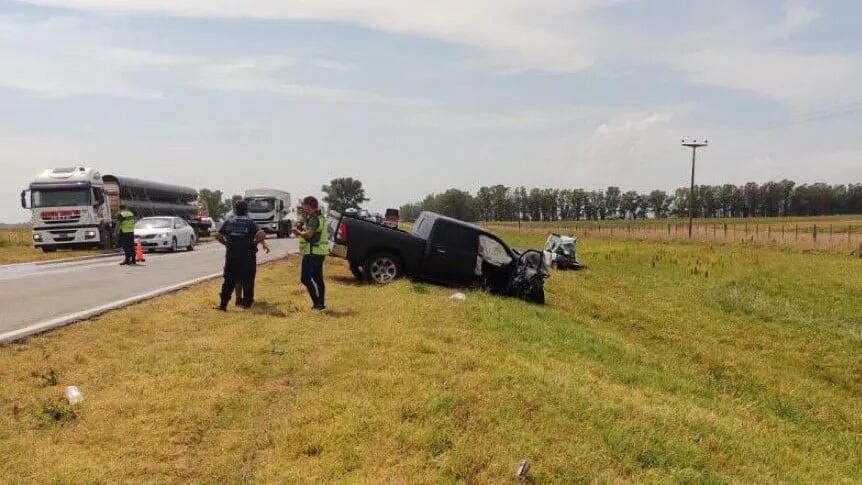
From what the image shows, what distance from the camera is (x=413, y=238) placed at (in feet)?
47.1

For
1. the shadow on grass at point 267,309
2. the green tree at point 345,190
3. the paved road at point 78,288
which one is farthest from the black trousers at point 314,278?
the green tree at point 345,190

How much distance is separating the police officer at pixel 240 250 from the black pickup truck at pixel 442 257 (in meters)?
3.68

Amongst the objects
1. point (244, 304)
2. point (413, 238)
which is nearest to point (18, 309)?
point (244, 304)

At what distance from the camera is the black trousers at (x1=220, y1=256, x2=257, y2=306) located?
10.1 metres

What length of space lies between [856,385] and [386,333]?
932cm

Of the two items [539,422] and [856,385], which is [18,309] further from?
[856,385]

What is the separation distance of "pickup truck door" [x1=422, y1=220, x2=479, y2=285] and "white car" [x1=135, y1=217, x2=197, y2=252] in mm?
14949

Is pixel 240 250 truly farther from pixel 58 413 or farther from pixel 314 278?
pixel 58 413

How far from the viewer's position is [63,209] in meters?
26.1

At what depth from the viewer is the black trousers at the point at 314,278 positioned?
33.0 feet

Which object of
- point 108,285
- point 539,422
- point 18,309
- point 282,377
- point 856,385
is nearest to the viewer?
point 539,422

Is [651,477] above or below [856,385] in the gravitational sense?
above

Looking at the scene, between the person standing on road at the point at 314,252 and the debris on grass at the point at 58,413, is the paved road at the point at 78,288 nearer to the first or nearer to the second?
the person standing on road at the point at 314,252

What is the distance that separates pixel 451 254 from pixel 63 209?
1853cm
